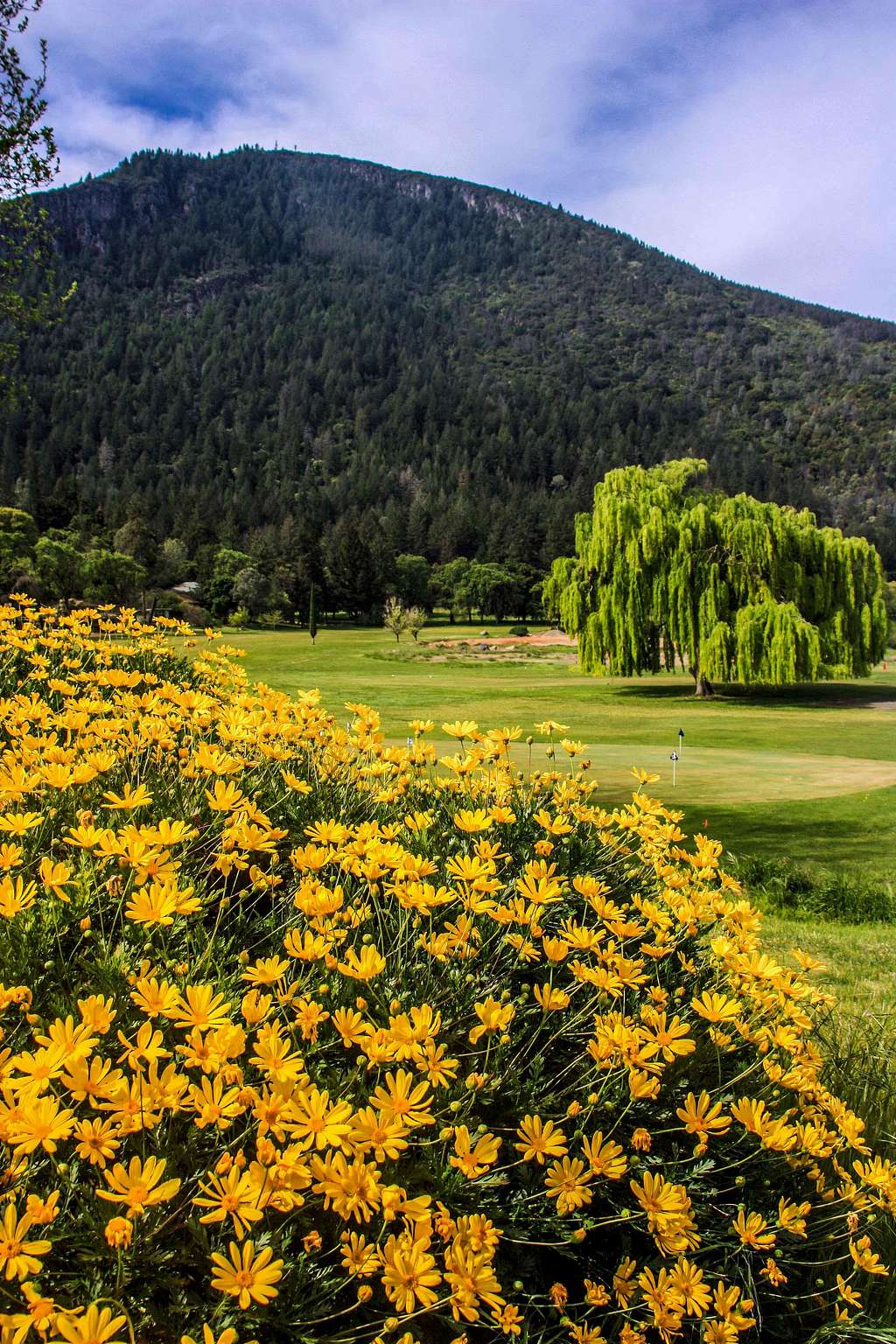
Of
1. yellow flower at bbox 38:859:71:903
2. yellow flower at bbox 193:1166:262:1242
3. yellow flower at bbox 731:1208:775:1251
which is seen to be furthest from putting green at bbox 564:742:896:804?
yellow flower at bbox 193:1166:262:1242

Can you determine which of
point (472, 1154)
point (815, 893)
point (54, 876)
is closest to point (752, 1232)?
point (472, 1154)

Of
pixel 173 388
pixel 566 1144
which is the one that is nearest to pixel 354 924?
pixel 566 1144

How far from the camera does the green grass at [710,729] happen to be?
9242mm

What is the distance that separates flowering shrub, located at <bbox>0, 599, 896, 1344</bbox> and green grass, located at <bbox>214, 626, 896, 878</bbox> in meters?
5.98

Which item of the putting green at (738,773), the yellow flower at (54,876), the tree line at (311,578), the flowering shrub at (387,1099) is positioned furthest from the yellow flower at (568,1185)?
the tree line at (311,578)

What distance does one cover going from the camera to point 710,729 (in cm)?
1822

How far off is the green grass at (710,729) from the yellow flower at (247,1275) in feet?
22.9

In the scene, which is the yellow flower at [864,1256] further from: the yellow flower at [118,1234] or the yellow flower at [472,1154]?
the yellow flower at [118,1234]

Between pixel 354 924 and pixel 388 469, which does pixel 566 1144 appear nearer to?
pixel 354 924

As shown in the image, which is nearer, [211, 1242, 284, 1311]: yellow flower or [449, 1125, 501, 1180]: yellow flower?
[211, 1242, 284, 1311]: yellow flower

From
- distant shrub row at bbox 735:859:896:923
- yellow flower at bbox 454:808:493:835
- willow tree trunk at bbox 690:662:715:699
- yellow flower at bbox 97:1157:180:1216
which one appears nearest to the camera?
yellow flower at bbox 97:1157:180:1216

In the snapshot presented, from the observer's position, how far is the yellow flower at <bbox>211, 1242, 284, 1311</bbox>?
3.47 feet

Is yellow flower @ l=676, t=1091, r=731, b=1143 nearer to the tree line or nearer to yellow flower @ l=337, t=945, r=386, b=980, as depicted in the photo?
yellow flower @ l=337, t=945, r=386, b=980

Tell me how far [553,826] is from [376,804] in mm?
846
